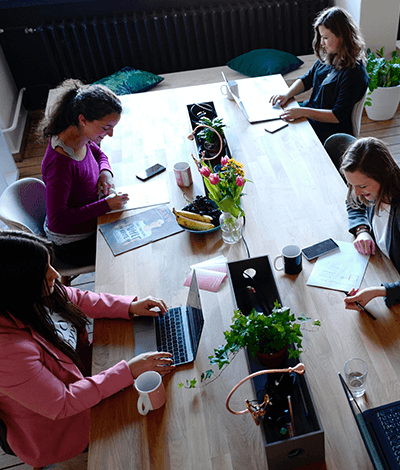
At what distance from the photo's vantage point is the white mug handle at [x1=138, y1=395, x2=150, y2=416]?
133 cm

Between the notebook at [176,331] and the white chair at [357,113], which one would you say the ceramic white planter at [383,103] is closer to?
the white chair at [357,113]

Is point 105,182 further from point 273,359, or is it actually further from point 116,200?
point 273,359

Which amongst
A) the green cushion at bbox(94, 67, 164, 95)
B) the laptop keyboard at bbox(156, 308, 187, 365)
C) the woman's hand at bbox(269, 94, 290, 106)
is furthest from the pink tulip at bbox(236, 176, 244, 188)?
the green cushion at bbox(94, 67, 164, 95)

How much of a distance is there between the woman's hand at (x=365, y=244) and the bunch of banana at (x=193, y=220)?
0.63 m

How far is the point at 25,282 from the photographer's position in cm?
136

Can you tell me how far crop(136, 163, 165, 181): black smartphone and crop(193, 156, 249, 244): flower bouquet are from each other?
57 cm

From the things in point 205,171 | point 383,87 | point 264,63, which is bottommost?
point 383,87

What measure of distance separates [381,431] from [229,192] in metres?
1.06

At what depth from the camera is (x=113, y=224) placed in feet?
7.20

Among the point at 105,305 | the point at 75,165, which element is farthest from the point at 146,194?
the point at 105,305

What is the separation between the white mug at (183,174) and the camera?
7.55ft

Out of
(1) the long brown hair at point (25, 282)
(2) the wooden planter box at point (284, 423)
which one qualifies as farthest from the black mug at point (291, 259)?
(1) the long brown hair at point (25, 282)

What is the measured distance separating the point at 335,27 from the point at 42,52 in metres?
3.06

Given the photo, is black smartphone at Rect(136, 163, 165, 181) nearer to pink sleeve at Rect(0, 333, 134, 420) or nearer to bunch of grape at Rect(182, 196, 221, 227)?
bunch of grape at Rect(182, 196, 221, 227)
